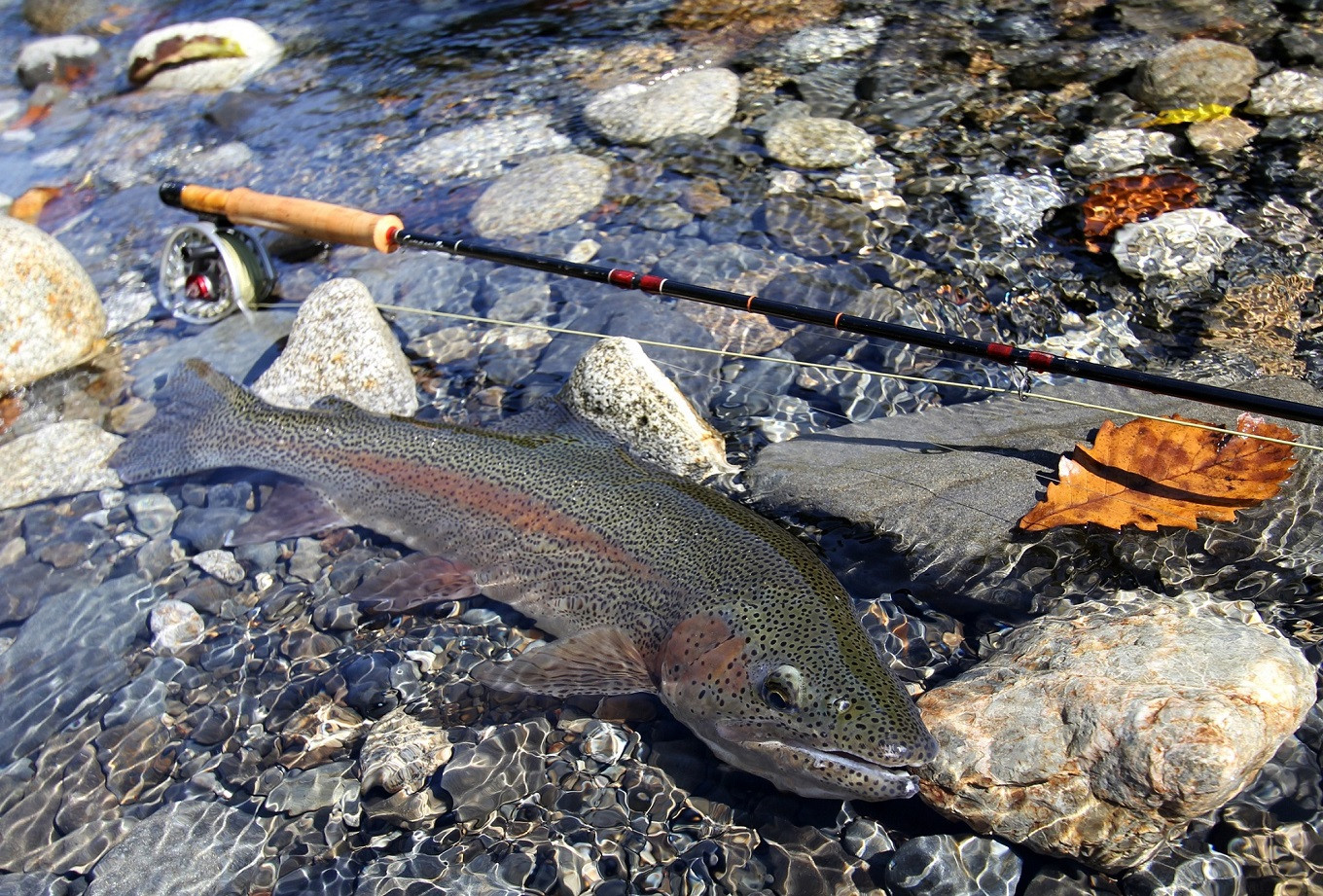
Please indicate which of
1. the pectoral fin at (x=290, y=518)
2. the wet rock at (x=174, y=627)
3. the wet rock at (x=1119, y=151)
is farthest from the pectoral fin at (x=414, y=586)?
the wet rock at (x=1119, y=151)

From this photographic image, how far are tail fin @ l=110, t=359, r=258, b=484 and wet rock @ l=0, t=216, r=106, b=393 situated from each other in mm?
1447

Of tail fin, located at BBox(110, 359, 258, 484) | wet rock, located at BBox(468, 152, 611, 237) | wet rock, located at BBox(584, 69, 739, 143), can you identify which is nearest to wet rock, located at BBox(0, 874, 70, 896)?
tail fin, located at BBox(110, 359, 258, 484)

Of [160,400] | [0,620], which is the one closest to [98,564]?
[0,620]

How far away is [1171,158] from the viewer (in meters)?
6.39

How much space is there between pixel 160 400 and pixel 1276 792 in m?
5.80

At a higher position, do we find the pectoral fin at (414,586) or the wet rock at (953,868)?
the pectoral fin at (414,586)

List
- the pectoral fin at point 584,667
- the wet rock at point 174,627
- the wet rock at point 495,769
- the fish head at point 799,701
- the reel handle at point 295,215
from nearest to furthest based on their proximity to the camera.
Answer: the fish head at point 799,701 < the wet rock at point 495,769 < the pectoral fin at point 584,667 < the wet rock at point 174,627 < the reel handle at point 295,215

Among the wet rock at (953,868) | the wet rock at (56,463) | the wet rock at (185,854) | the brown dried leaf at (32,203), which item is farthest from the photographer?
the brown dried leaf at (32,203)

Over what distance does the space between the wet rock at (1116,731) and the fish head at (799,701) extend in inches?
12.9

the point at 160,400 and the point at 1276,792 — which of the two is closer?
the point at 1276,792

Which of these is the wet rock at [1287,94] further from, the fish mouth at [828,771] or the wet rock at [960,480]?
the fish mouth at [828,771]

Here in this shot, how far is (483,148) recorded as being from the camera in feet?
26.1

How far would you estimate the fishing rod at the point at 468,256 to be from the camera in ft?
11.7

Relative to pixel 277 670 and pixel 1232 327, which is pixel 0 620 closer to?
pixel 277 670
